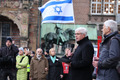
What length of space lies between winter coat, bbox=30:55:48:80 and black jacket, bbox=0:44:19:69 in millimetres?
680

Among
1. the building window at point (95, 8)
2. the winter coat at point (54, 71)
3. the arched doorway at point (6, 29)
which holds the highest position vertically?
the building window at point (95, 8)

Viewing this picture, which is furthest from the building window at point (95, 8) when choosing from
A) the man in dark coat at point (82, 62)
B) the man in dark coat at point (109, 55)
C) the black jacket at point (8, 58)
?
the man in dark coat at point (109, 55)

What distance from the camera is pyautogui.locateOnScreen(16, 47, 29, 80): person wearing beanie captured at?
10156mm

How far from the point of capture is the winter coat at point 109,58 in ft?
15.4

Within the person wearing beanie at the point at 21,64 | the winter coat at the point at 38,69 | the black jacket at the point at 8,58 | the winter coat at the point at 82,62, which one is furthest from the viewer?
the person wearing beanie at the point at 21,64

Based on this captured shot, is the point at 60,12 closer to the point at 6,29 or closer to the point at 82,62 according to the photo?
the point at 82,62

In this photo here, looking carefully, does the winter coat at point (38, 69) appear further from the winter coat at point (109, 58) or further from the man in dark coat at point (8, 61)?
the winter coat at point (109, 58)

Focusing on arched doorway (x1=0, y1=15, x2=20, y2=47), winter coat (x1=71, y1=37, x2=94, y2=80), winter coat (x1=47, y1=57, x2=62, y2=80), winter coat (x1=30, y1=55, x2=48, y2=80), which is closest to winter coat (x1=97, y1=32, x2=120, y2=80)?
winter coat (x1=71, y1=37, x2=94, y2=80)

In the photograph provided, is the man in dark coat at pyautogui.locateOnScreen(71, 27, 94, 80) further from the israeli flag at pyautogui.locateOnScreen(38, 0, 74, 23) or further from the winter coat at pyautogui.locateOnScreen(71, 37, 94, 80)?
the israeli flag at pyautogui.locateOnScreen(38, 0, 74, 23)

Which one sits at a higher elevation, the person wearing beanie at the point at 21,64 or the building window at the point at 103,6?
the building window at the point at 103,6

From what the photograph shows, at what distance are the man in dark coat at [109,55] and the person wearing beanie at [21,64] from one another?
18.0 ft

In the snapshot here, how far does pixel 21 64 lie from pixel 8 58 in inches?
51.8

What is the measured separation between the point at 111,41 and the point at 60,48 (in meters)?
18.7

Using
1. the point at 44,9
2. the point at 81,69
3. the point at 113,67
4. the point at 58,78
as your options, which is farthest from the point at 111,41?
the point at 44,9
